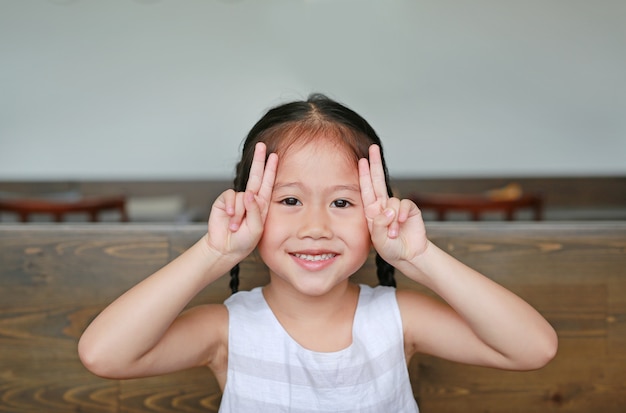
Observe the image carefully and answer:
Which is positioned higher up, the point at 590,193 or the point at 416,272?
the point at 416,272

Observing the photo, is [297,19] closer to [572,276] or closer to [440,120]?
[440,120]

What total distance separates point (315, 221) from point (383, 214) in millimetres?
114

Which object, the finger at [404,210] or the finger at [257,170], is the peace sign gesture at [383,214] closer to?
the finger at [404,210]

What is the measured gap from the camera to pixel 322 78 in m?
5.00

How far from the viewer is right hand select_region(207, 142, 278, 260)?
113cm

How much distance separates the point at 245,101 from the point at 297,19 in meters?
0.71

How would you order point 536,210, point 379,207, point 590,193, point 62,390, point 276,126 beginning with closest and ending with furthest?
point 379,207 < point 276,126 < point 62,390 < point 536,210 < point 590,193

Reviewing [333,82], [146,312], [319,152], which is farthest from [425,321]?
[333,82]

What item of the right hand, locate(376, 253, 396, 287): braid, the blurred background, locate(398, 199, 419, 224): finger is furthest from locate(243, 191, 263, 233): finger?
the blurred background

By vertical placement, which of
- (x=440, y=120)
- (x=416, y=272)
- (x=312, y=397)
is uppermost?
(x=416, y=272)

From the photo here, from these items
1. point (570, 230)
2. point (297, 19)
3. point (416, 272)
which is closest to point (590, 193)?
point (297, 19)

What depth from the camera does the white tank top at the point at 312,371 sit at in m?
1.21

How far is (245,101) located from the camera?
513 centimetres

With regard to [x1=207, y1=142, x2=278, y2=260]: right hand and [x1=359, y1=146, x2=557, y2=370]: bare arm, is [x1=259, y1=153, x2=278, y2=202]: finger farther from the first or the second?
[x1=359, y1=146, x2=557, y2=370]: bare arm
